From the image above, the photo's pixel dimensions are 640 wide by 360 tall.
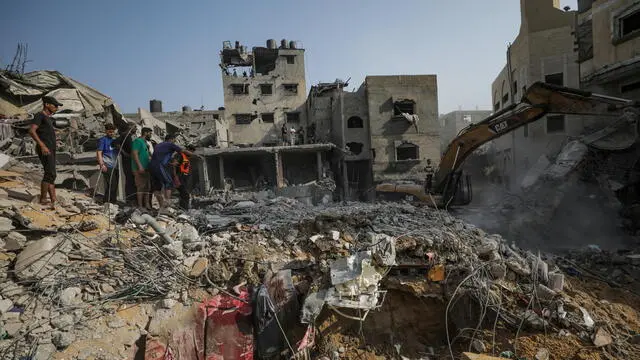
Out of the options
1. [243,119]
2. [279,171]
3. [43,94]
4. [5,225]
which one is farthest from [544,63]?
[43,94]

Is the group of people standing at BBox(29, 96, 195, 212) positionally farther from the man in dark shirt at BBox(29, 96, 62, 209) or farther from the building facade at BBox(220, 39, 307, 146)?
the building facade at BBox(220, 39, 307, 146)

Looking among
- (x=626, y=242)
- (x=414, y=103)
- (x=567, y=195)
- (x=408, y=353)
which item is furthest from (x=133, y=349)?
(x=414, y=103)

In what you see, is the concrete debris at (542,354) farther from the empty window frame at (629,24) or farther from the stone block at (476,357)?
the empty window frame at (629,24)

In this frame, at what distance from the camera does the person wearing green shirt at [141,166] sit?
19.7 ft

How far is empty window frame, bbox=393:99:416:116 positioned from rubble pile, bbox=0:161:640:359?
50.5ft

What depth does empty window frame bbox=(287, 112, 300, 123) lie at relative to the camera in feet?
89.2

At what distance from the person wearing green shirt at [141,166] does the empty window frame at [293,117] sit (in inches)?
841

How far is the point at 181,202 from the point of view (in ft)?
23.0

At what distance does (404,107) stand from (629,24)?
10.5 metres

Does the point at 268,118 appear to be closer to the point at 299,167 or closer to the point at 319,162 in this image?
the point at 299,167

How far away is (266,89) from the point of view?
89.2 ft

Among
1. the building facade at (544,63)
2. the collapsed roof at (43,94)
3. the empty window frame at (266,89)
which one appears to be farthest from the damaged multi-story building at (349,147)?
the empty window frame at (266,89)

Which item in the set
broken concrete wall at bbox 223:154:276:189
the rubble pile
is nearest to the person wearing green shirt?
the rubble pile

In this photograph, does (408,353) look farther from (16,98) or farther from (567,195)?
(16,98)
